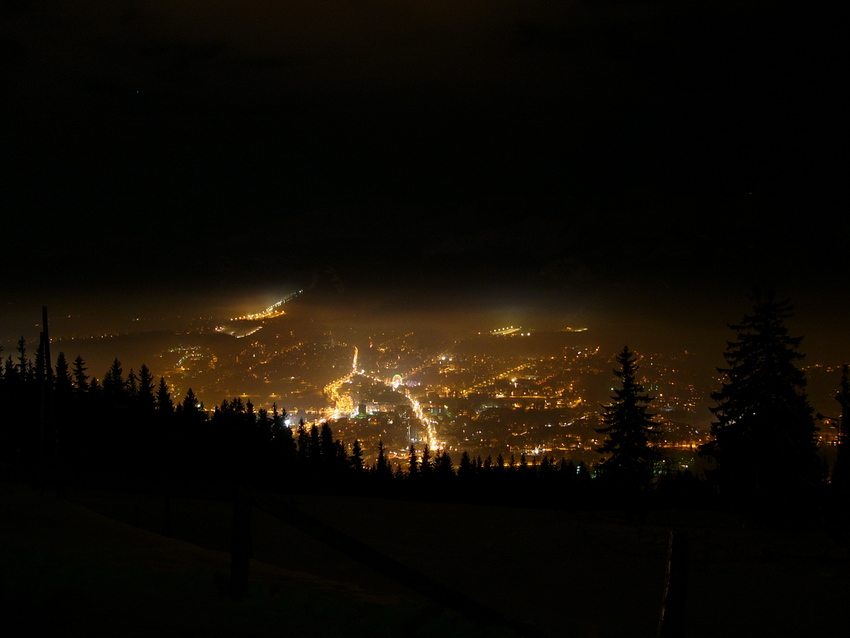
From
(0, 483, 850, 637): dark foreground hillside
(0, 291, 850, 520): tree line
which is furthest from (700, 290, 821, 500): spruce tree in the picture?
(0, 483, 850, 637): dark foreground hillside

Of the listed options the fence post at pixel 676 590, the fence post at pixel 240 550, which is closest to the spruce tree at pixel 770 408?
the fence post at pixel 676 590

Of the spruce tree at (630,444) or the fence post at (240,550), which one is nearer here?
the fence post at (240,550)

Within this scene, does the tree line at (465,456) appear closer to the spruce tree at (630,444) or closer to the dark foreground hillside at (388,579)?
the spruce tree at (630,444)

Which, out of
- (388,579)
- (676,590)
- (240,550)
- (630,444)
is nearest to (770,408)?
(630,444)

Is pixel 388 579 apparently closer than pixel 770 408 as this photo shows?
Yes

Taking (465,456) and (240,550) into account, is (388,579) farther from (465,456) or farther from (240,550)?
(465,456)

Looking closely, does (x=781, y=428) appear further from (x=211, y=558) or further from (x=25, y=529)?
(x=25, y=529)

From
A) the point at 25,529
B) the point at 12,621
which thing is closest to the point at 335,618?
the point at 12,621
